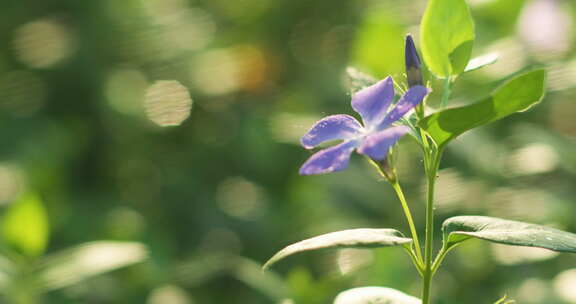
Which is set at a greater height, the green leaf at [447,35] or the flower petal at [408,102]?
the green leaf at [447,35]

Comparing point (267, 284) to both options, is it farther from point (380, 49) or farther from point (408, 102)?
point (408, 102)

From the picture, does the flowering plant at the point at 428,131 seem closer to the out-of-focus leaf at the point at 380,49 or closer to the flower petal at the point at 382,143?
the flower petal at the point at 382,143

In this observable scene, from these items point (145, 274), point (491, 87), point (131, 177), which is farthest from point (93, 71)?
point (491, 87)

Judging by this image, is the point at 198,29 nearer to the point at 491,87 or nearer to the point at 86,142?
the point at 86,142

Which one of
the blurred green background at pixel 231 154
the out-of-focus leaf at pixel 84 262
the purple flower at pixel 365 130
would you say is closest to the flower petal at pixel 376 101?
the purple flower at pixel 365 130

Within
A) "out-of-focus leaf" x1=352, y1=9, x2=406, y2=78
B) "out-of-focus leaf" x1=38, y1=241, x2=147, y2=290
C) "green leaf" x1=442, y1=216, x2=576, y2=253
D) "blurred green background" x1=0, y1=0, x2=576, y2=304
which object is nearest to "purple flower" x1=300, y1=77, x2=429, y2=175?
"green leaf" x1=442, y1=216, x2=576, y2=253
